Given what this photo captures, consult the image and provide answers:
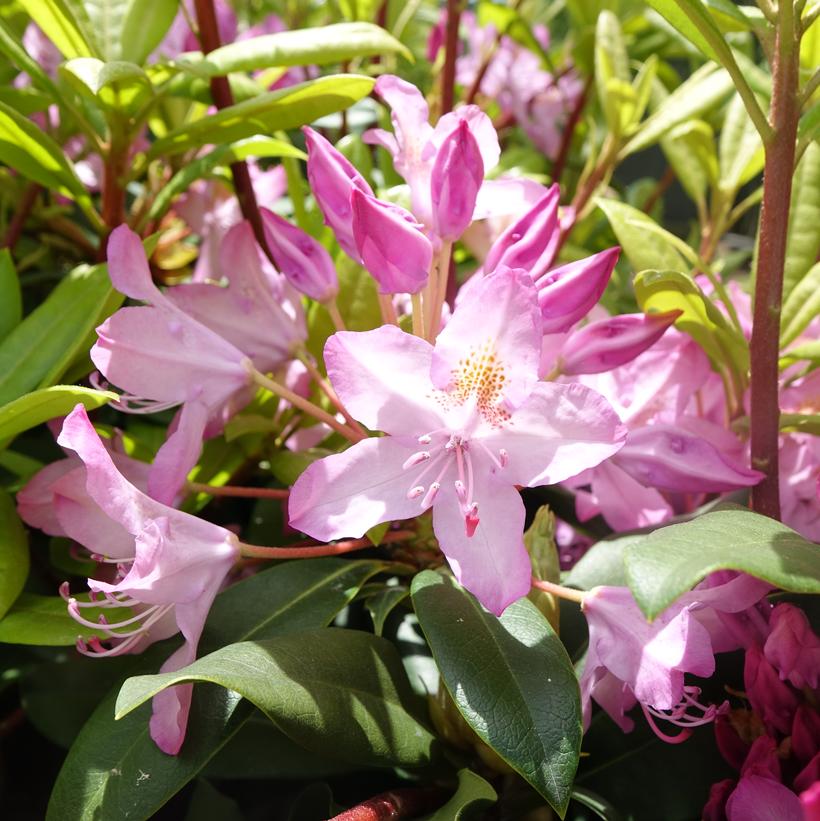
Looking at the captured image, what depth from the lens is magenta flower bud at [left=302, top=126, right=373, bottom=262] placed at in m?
0.66

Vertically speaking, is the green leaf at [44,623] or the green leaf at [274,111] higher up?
the green leaf at [274,111]

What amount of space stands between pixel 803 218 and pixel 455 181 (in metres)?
0.39

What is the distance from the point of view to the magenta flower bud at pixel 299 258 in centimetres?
73

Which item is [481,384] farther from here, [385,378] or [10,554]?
[10,554]

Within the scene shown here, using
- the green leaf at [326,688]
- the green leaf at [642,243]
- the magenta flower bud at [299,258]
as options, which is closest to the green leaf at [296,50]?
the magenta flower bud at [299,258]

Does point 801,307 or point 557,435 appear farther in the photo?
point 801,307

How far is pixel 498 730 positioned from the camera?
55 centimetres

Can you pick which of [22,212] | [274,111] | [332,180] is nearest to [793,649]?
[332,180]

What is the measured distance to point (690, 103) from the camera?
1.09 meters

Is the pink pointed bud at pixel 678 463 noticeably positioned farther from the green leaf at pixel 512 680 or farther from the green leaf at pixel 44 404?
the green leaf at pixel 44 404

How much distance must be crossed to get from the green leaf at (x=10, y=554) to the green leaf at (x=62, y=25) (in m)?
0.38

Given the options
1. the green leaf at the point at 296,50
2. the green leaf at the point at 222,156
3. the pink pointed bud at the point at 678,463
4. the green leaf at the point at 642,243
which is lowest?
the pink pointed bud at the point at 678,463

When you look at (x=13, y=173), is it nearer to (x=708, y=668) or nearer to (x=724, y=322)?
(x=724, y=322)

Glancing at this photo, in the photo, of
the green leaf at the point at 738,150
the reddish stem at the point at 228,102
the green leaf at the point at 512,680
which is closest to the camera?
the green leaf at the point at 512,680
